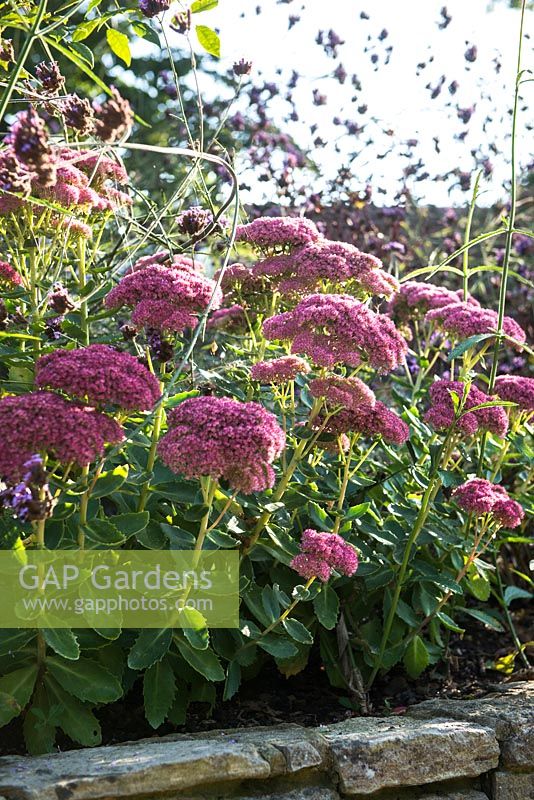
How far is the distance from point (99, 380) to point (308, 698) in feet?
4.67

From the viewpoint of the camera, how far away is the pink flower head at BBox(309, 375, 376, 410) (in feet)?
7.41

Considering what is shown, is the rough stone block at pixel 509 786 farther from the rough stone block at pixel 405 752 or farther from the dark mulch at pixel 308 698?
the dark mulch at pixel 308 698

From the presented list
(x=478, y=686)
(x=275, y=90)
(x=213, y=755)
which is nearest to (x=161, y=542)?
(x=213, y=755)

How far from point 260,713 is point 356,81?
3649 millimetres

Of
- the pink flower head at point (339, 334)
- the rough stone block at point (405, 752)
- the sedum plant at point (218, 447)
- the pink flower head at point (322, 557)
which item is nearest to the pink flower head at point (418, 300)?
the sedum plant at point (218, 447)

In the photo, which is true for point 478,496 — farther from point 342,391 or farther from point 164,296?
point 164,296

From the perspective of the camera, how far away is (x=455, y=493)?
2729mm

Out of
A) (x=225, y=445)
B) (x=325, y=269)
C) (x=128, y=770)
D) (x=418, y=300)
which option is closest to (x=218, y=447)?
(x=225, y=445)

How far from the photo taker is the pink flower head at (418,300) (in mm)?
3199

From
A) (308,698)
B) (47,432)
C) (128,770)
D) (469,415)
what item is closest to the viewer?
(47,432)

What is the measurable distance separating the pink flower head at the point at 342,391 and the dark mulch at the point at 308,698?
3.09ft

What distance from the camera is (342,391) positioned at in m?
2.27

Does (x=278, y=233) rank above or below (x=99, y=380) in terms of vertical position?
above

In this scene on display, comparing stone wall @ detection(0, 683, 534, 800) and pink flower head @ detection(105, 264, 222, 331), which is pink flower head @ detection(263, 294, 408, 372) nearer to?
pink flower head @ detection(105, 264, 222, 331)
